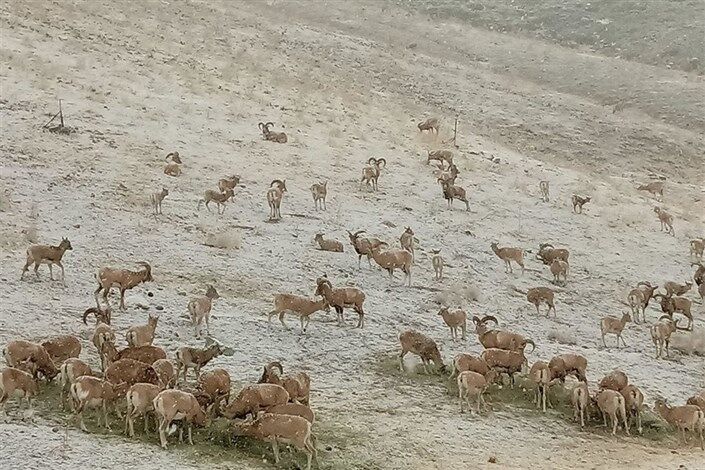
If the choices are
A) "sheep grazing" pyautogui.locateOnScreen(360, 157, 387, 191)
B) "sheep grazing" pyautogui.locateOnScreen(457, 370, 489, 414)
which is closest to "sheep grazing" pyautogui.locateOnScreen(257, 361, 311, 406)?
"sheep grazing" pyautogui.locateOnScreen(457, 370, 489, 414)

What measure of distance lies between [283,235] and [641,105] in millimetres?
29269

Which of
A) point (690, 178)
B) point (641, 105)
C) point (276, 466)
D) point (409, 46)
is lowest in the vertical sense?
point (276, 466)

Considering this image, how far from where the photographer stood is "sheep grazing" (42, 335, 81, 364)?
36.8 ft

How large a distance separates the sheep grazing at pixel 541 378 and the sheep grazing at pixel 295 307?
3.96m

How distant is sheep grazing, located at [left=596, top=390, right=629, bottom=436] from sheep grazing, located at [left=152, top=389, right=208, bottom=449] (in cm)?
594

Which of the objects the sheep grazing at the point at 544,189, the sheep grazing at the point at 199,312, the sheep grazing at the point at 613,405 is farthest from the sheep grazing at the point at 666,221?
the sheep grazing at the point at 199,312

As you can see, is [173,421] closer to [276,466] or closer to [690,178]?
[276,466]

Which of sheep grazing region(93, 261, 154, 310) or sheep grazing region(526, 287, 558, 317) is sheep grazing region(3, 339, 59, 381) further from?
sheep grazing region(526, 287, 558, 317)

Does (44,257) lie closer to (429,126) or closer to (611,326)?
(611,326)

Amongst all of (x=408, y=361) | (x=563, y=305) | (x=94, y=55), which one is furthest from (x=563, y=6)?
(x=408, y=361)

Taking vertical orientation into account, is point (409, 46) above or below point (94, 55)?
above

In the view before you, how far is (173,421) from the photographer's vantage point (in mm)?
9680

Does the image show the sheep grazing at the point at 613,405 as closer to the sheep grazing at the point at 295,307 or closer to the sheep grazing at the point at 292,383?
the sheep grazing at the point at 292,383

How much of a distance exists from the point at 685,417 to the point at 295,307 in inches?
254
